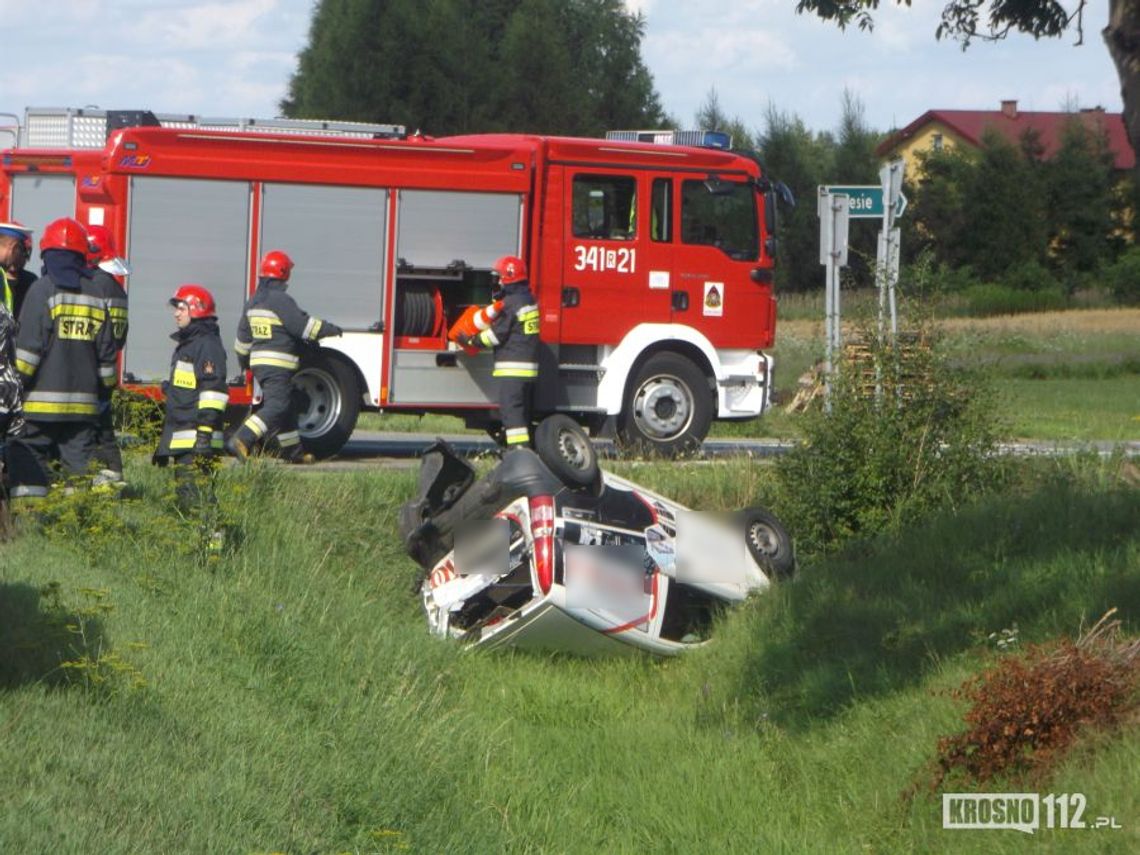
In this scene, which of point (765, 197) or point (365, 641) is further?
point (765, 197)

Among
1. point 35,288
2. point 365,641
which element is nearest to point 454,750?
point 365,641

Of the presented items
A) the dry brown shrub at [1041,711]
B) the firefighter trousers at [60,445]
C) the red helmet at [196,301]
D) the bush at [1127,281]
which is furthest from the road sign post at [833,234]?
the bush at [1127,281]

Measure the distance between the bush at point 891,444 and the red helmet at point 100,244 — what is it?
16.1 feet

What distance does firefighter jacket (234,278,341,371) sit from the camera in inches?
502

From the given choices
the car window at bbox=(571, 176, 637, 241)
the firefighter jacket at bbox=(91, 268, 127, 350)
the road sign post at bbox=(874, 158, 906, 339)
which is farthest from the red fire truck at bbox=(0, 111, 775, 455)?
the firefighter jacket at bbox=(91, 268, 127, 350)

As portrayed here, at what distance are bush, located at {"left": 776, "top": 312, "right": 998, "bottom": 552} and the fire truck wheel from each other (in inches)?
180

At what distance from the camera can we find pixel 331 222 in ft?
47.1

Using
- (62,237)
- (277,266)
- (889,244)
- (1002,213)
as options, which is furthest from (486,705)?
(1002,213)

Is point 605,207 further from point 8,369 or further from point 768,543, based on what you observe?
point 8,369

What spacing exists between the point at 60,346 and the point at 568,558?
3.11 meters

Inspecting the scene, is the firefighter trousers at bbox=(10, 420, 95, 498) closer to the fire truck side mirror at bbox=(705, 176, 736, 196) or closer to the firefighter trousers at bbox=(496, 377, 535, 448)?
the firefighter trousers at bbox=(496, 377, 535, 448)

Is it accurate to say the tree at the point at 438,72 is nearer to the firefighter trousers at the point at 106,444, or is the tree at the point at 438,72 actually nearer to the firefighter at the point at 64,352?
the firefighter trousers at the point at 106,444

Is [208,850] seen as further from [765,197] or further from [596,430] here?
[765,197]

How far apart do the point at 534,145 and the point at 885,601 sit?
744cm
